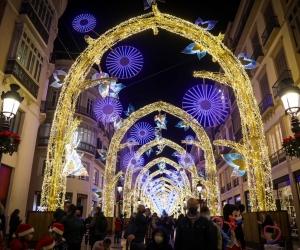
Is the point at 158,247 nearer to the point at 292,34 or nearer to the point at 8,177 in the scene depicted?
the point at 8,177

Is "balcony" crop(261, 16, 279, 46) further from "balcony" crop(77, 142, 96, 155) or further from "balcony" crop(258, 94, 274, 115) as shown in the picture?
"balcony" crop(77, 142, 96, 155)

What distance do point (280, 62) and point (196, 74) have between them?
8.36 meters

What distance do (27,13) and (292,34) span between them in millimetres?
14747

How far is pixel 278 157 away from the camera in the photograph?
19.6 m

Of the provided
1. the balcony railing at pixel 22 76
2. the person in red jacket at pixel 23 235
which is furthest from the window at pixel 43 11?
the person in red jacket at pixel 23 235

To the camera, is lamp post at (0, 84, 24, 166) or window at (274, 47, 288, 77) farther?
window at (274, 47, 288, 77)

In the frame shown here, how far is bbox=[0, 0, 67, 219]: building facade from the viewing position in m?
15.2

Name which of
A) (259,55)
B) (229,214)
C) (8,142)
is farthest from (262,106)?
(8,142)

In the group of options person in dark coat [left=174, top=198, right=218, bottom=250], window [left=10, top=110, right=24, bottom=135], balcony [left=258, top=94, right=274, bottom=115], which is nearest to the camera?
person in dark coat [left=174, top=198, right=218, bottom=250]

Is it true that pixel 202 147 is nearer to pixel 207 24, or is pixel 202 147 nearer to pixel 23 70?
pixel 207 24

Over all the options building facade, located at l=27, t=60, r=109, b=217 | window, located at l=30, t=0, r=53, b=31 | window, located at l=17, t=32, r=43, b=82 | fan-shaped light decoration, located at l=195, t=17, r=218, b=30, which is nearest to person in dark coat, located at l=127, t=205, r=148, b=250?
fan-shaped light decoration, located at l=195, t=17, r=218, b=30

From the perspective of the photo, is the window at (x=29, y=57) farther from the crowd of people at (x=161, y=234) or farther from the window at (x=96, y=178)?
the window at (x=96, y=178)

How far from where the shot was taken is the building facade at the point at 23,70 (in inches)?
Result: 599

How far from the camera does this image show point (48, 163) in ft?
32.2
